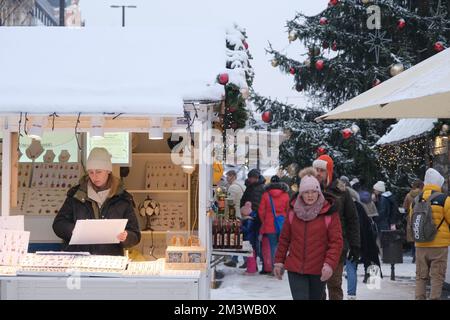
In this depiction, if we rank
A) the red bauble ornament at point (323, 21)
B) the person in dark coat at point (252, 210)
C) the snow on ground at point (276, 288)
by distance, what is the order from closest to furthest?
1. the snow on ground at point (276, 288)
2. the person in dark coat at point (252, 210)
3. the red bauble ornament at point (323, 21)

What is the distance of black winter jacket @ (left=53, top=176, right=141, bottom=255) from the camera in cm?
653

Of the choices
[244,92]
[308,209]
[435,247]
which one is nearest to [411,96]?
[308,209]

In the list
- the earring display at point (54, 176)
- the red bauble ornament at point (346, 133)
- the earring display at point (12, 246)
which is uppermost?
the red bauble ornament at point (346, 133)

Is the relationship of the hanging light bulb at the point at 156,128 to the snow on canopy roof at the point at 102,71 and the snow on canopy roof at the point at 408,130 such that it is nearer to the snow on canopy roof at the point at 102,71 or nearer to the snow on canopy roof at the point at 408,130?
the snow on canopy roof at the point at 102,71

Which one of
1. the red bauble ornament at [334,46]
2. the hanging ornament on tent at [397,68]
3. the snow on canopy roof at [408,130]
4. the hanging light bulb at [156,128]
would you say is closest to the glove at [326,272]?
the hanging light bulb at [156,128]

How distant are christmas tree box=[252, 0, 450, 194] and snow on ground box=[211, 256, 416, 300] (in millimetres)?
2836

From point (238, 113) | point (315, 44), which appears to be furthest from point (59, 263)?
point (315, 44)

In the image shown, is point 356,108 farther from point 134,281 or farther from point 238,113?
point 134,281

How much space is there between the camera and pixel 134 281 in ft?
19.7

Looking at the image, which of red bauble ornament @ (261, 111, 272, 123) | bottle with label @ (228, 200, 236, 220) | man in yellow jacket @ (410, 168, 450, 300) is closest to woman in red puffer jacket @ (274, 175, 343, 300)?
man in yellow jacket @ (410, 168, 450, 300)

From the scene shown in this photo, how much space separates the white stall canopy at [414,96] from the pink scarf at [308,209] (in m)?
0.90

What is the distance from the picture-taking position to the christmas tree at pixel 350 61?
47.8 feet

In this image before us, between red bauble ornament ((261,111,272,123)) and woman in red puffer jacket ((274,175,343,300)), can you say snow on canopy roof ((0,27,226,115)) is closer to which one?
woman in red puffer jacket ((274,175,343,300))

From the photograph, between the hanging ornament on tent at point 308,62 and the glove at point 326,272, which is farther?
the hanging ornament on tent at point 308,62
